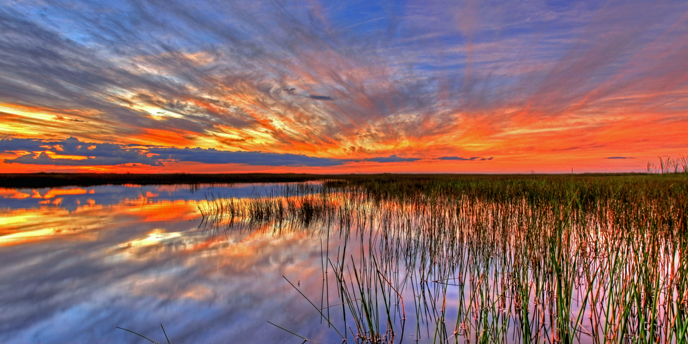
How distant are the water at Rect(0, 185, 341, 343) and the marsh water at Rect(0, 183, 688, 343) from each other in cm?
3

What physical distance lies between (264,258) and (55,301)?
3.65 meters

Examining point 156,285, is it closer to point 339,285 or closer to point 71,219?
point 339,285

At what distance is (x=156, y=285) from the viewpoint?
17.8 feet

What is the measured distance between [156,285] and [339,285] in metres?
3.54

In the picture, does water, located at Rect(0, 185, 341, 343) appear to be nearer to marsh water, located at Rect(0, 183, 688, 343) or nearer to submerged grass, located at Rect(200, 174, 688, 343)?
marsh water, located at Rect(0, 183, 688, 343)

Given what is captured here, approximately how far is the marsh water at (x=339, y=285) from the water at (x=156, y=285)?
0.10 feet

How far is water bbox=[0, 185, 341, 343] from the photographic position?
4074 mm

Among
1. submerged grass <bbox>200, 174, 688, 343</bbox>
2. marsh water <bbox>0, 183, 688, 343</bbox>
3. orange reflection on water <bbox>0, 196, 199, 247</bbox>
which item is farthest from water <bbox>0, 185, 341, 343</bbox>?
submerged grass <bbox>200, 174, 688, 343</bbox>

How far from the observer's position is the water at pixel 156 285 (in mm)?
4074

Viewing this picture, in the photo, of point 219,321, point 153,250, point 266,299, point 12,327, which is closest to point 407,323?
point 266,299

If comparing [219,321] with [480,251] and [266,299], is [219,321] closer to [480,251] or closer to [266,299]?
[266,299]

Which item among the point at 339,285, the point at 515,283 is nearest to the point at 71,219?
the point at 339,285

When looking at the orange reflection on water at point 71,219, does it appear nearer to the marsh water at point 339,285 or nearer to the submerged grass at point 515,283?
the marsh water at point 339,285

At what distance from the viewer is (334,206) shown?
1416 cm
